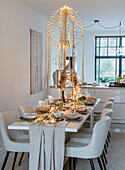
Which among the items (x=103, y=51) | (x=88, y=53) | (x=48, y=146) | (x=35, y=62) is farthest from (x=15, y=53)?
(x=103, y=51)

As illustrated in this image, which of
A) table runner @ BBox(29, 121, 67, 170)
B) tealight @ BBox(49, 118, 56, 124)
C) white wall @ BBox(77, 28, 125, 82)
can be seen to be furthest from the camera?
white wall @ BBox(77, 28, 125, 82)

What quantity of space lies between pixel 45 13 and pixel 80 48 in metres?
3.56

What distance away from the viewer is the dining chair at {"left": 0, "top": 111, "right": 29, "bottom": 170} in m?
3.29

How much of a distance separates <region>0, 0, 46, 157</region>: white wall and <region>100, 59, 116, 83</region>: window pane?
462cm

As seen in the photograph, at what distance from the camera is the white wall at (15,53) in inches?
174

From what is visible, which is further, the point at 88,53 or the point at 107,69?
the point at 107,69

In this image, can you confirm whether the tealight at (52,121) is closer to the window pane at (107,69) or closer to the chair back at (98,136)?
the chair back at (98,136)

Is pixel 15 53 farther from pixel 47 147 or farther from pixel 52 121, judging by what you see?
pixel 47 147

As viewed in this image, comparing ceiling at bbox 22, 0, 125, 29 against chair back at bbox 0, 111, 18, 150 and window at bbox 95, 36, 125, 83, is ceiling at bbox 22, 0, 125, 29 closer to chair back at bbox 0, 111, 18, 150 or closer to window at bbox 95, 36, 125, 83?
chair back at bbox 0, 111, 18, 150

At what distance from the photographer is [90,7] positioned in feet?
18.6

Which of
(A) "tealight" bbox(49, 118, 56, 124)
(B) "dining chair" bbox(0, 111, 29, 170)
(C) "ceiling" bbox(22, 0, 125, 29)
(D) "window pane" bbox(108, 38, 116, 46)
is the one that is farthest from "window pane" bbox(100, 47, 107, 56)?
(A) "tealight" bbox(49, 118, 56, 124)

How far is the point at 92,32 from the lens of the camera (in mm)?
9727

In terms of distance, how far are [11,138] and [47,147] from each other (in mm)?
758

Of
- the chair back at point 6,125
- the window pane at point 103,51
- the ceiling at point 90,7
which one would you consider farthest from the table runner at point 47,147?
the window pane at point 103,51
